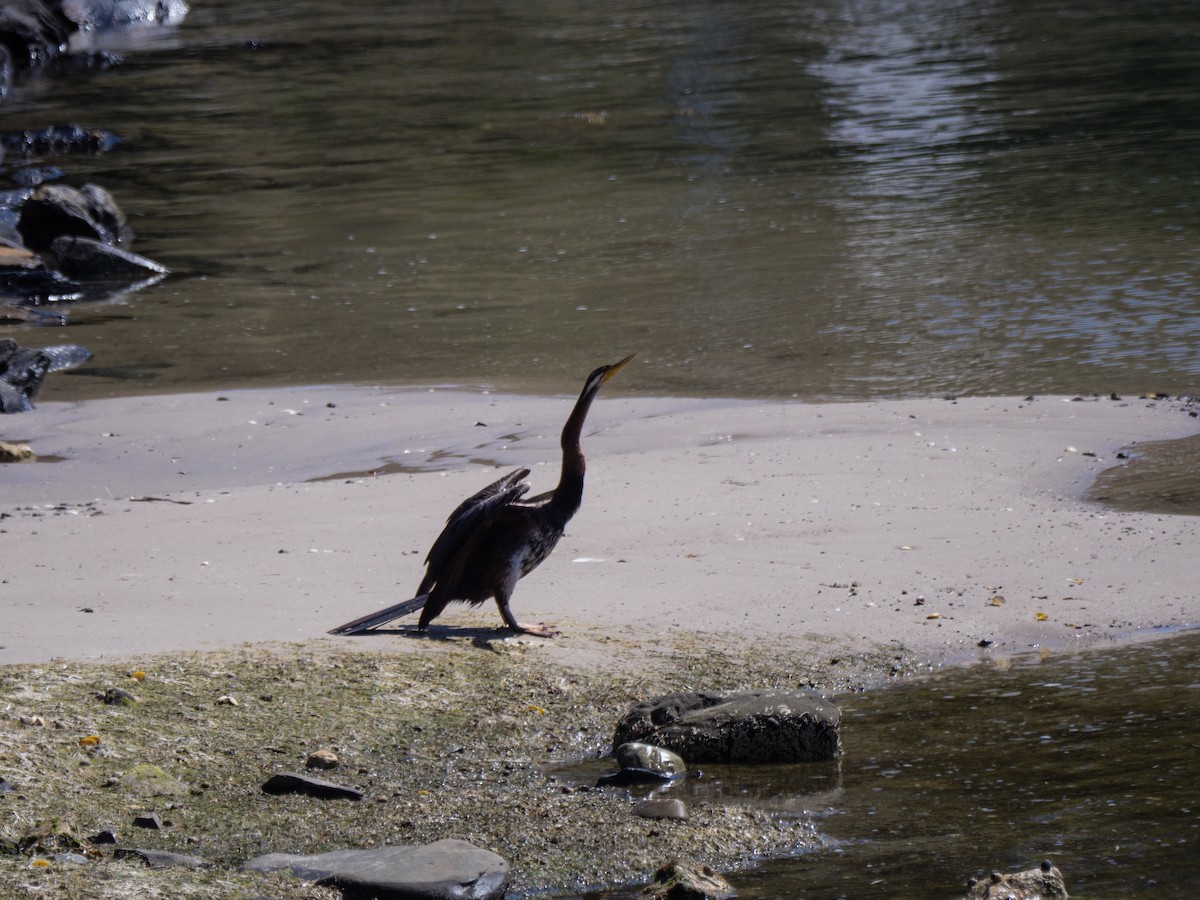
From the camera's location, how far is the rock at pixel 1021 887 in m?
4.10

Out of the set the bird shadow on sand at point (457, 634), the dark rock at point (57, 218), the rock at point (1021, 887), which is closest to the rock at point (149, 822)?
the bird shadow on sand at point (457, 634)

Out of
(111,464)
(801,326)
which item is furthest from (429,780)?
(801,326)

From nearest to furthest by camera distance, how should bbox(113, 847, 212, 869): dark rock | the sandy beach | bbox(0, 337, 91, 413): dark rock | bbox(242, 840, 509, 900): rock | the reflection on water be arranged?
1. bbox(242, 840, 509, 900): rock
2. bbox(113, 847, 212, 869): dark rock
3. the sandy beach
4. bbox(0, 337, 91, 413): dark rock
5. the reflection on water

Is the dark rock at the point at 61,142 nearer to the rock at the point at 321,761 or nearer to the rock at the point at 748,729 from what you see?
the rock at the point at 321,761

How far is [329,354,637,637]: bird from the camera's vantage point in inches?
248

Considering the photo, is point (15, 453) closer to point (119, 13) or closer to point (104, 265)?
point (104, 265)

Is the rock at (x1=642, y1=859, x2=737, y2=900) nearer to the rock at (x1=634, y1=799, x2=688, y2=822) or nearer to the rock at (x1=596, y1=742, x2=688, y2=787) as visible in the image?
the rock at (x1=634, y1=799, x2=688, y2=822)

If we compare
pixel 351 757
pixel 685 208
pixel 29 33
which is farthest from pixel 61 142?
pixel 351 757

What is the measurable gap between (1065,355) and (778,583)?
19.8 feet

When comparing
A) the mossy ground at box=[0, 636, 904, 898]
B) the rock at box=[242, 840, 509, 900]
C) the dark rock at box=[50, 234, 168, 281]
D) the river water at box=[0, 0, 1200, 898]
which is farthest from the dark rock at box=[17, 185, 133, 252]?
the rock at box=[242, 840, 509, 900]

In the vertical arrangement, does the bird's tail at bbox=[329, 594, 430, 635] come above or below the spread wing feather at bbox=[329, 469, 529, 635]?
below

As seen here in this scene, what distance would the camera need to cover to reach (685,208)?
19453mm

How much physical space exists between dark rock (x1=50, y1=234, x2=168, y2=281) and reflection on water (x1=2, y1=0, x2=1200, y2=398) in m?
0.51

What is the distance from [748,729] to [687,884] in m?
1.15
